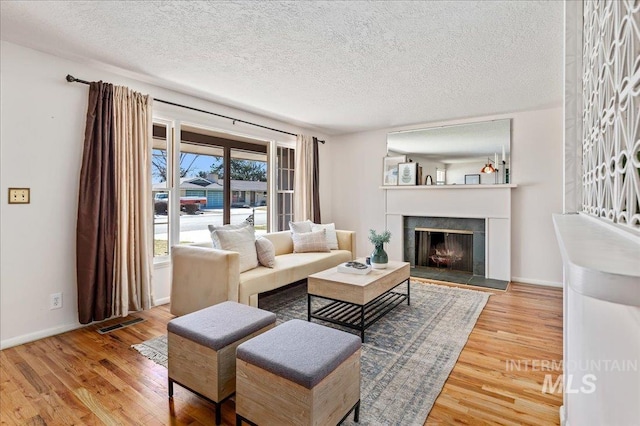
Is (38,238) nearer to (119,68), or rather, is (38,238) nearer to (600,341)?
(119,68)

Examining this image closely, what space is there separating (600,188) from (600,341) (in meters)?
0.47

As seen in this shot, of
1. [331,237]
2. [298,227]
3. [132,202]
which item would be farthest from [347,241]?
[132,202]

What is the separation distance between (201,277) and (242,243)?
0.57 meters

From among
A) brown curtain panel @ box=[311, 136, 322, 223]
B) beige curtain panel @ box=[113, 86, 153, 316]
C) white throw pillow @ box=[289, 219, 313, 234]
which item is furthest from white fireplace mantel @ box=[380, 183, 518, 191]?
beige curtain panel @ box=[113, 86, 153, 316]

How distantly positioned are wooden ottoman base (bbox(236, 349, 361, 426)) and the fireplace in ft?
12.5

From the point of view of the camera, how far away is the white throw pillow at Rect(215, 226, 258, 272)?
10.9ft

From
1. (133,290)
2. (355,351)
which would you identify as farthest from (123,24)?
(355,351)

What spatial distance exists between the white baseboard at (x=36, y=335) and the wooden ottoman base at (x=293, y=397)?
88.0 inches

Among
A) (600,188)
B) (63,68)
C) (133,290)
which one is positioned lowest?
(133,290)

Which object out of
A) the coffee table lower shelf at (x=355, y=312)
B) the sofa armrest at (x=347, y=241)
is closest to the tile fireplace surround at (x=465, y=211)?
the sofa armrest at (x=347, y=241)

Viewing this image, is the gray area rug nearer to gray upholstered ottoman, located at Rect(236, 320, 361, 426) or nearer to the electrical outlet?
gray upholstered ottoman, located at Rect(236, 320, 361, 426)

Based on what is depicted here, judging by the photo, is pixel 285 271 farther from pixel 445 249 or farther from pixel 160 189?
pixel 445 249

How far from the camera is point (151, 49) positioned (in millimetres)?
2680

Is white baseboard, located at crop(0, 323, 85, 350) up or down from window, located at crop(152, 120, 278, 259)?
down
